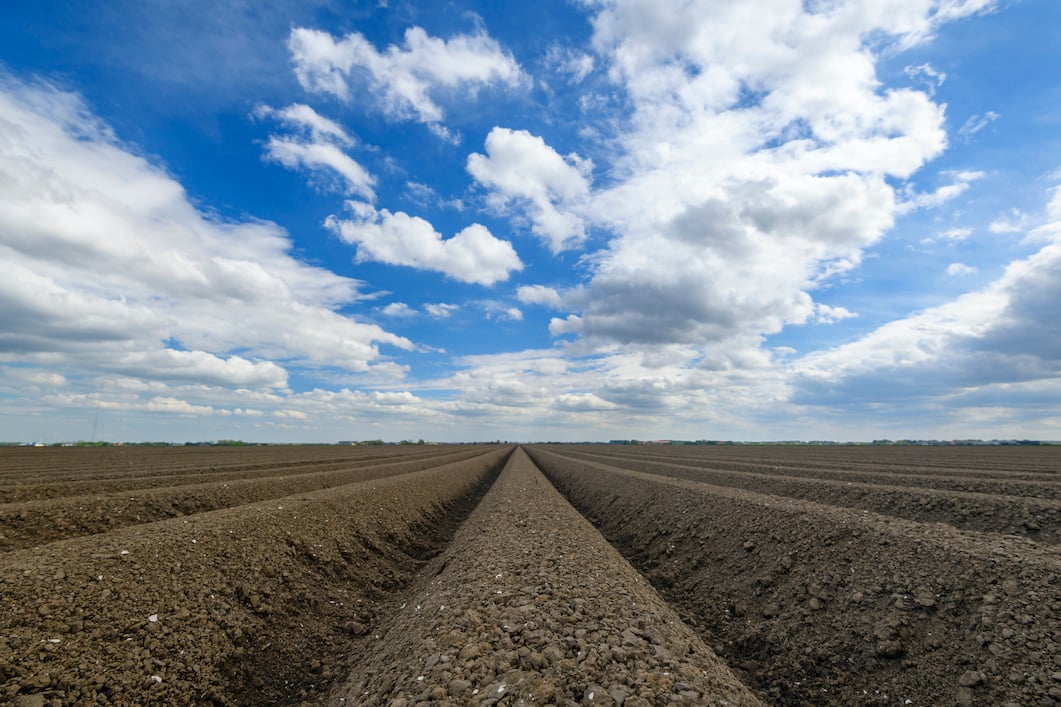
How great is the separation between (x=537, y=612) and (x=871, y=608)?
19.4ft

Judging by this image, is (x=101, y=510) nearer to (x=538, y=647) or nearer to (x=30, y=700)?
(x=30, y=700)

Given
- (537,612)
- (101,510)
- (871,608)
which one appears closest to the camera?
(537,612)

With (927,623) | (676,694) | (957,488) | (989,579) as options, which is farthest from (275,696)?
(957,488)

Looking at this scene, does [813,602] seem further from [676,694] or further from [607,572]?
[676,694]

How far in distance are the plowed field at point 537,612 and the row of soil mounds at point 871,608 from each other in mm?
37

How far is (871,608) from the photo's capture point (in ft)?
26.7

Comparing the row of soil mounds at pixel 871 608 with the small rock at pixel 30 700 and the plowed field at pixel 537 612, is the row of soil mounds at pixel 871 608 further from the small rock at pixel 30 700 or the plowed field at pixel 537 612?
the small rock at pixel 30 700

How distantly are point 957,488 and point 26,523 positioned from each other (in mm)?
35742

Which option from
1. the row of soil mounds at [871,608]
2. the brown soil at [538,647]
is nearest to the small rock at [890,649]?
the row of soil mounds at [871,608]

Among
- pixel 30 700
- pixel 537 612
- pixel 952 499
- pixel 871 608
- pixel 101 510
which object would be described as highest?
pixel 952 499

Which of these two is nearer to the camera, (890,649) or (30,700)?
(30,700)

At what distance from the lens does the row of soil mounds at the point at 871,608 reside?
243 inches

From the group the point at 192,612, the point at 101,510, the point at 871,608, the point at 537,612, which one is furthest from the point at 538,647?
the point at 101,510

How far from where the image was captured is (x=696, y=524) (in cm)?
1564
